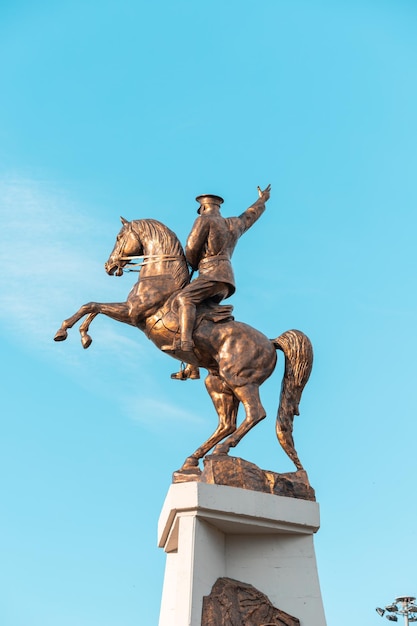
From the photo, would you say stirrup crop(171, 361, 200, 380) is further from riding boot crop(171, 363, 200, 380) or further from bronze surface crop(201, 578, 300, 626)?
bronze surface crop(201, 578, 300, 626)

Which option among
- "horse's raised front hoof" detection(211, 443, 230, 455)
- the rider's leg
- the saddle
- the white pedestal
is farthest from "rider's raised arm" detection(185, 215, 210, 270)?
the white pedestal

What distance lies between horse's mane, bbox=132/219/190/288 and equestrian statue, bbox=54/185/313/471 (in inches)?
0.4

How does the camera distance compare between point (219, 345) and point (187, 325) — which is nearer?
point (187, 325)

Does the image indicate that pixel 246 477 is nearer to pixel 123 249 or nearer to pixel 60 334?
pixel 60 334

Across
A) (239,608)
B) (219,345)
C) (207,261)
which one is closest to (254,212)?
(207,261)

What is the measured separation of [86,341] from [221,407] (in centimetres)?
151

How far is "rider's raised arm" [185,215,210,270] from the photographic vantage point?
11.5 metres

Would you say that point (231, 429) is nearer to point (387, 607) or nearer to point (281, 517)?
point (281, 517)

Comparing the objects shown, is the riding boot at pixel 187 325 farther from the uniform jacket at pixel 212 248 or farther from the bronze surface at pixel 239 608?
the bronze surface at pixel 239 608

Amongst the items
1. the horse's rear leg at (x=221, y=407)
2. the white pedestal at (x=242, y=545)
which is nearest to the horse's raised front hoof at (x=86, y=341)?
the horse's rear leg at (x=221, y=407)

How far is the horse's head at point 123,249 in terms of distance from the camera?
11.9m

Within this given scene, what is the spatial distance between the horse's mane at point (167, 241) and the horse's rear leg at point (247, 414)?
4.14 ft

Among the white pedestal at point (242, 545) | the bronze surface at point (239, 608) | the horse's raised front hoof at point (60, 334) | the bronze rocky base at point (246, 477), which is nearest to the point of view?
the bronze surface at point (239, 608)

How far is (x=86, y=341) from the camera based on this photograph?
11.5m
